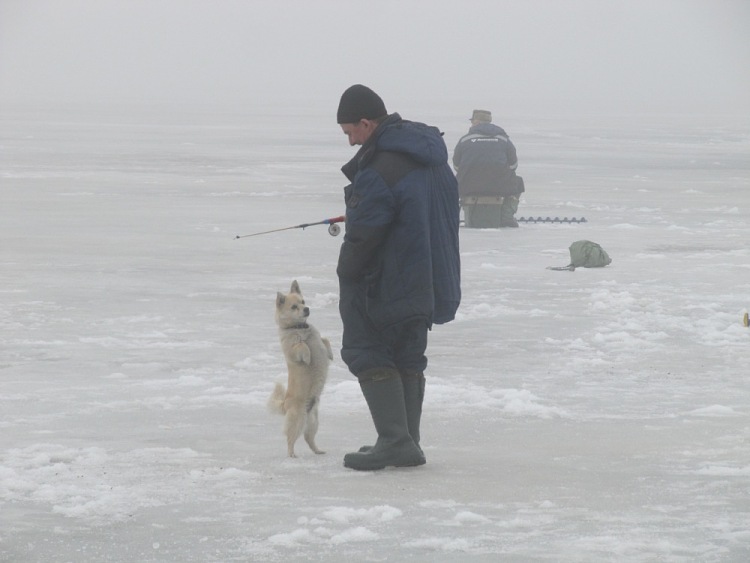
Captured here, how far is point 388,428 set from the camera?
565cm

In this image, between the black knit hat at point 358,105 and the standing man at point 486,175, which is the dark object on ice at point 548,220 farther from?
the black knit hat at point 358,105

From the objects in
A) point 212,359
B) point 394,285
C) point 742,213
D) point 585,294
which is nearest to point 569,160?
point 742,213

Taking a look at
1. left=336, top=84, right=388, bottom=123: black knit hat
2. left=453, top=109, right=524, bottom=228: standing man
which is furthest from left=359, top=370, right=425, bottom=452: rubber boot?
left=453, top=109, right=524, bottom=228: standing man

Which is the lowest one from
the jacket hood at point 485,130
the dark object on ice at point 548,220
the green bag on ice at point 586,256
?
the green bag on ice at point 586,256

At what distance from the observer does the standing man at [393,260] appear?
5492 millimetres

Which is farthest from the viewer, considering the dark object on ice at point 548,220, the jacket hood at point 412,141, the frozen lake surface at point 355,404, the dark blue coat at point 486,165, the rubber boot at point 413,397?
the dark object on ice at point 548,220

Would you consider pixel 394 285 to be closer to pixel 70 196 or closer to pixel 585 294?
pixel 585 294

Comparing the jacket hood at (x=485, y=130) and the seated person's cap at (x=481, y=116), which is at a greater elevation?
the seated person's cap at (x=481, y=116)

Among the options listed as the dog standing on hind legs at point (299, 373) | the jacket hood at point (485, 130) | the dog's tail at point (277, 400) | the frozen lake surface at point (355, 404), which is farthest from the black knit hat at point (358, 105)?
the jacket hood at point (485, 130)

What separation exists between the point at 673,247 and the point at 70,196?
10398 mm

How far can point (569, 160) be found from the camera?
33906 mm

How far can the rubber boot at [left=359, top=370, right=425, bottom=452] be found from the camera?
18.9ft

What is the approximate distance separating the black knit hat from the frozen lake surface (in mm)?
1487

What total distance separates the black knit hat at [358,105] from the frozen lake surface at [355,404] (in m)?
1.49
